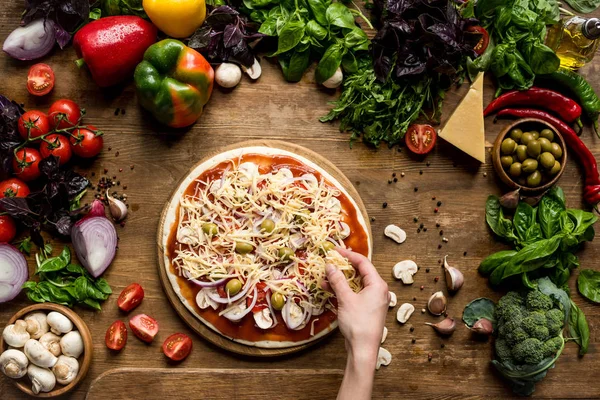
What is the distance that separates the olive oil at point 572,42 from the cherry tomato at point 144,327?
11.3 feet

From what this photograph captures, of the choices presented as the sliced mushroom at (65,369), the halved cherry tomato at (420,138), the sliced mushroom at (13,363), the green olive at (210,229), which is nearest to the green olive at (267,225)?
the green olive at (210,229)

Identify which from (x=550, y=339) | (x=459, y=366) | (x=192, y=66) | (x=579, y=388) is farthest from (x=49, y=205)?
(x=579, y=388)

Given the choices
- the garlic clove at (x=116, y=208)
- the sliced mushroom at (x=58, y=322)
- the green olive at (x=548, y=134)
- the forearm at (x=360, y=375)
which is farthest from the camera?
the green olive at (x=548, y=134)

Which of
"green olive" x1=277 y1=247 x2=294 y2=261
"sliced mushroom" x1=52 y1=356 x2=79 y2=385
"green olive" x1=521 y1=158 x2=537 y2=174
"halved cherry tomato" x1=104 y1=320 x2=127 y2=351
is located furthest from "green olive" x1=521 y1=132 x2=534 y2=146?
"sliced mushroom" x1=52 y1=356 x2=79 y2=385

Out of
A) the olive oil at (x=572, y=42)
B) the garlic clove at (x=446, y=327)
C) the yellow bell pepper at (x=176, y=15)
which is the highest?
the yellow bell pepper at (x=176, y=15)

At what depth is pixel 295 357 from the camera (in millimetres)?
3939

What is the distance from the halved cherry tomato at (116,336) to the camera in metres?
3.85

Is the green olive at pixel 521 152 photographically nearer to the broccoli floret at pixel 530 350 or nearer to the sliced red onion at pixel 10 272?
the broccoli floret at pixel 530 350

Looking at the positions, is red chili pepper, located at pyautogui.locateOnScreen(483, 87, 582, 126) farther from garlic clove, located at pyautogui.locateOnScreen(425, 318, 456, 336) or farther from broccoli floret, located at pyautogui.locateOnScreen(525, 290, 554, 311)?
garlic clove, located at pyautogui.locateOnScreen(425, 318, 456, 336)

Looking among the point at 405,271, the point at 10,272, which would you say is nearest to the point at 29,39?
the point at 10,272

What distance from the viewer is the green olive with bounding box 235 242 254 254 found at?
3.70 meters

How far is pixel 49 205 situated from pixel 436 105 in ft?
9.07

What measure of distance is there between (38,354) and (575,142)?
3.93 meters

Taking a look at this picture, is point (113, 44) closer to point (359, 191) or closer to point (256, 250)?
point (256, 250)
